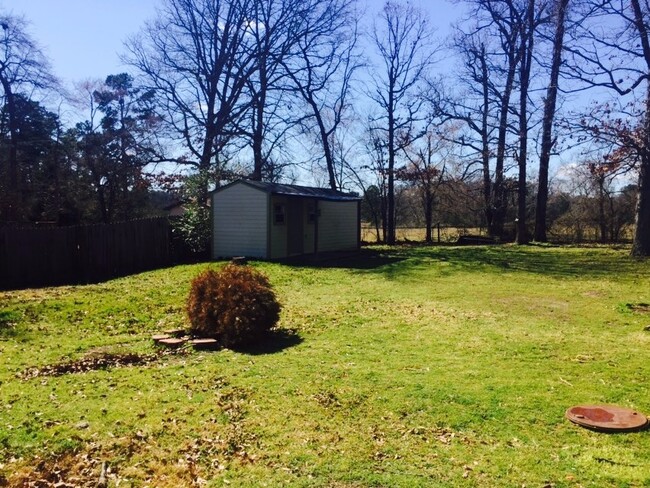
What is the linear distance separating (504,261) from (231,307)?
1153 cm

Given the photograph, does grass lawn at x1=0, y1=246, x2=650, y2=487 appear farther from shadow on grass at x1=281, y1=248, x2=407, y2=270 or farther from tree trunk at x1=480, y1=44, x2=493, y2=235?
tree trunk at x1=480, y1=44, x2=493, y2=235

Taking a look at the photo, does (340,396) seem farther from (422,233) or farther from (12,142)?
(422,233)

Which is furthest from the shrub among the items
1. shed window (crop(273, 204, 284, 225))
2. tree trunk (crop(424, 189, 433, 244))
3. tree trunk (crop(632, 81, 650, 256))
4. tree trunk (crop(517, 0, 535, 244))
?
tree trunk (crop(424, 189, 433, 244))

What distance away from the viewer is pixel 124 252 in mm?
15320

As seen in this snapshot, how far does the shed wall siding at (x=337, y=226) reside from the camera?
801 inches

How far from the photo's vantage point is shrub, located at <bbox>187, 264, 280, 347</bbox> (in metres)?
6.71

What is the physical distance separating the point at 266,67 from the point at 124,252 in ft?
48.8

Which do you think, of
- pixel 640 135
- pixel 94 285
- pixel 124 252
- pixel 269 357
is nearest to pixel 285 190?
pixel 124 252

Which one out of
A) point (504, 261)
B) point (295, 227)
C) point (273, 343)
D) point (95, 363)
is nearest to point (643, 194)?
point (504, 261)

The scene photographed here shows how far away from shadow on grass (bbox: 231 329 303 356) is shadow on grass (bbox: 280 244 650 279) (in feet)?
20.6

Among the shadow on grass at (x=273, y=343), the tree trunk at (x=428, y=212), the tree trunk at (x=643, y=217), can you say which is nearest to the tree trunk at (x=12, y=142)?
the shadow on grass at (x=273, y=343)

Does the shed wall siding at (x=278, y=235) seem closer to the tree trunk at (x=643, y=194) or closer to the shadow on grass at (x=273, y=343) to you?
the shadow on grass at (x=273, y=343)

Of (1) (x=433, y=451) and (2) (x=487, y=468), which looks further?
(1) (x=433, y=451)

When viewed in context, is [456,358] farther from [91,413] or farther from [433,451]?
[91,413]
